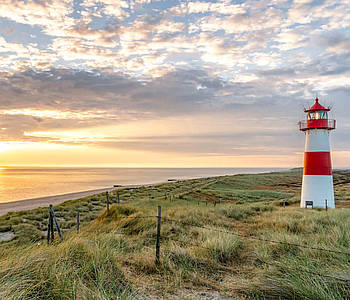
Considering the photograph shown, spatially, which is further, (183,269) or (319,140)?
(319,140)

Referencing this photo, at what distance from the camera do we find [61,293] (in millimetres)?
3641

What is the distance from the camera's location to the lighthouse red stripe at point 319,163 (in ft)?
54.5

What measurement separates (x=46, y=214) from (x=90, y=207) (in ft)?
15.1

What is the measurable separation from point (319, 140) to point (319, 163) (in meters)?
1.37

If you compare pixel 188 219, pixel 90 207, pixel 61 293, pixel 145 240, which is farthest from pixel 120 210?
pixel 90 207

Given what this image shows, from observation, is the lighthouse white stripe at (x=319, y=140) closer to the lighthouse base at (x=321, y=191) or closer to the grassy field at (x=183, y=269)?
the lighthouse base at (x=321, y=191)

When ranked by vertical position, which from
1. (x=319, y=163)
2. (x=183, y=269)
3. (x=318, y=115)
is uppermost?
(x=318, y=115)

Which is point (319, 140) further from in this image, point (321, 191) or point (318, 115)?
point (321, 191)

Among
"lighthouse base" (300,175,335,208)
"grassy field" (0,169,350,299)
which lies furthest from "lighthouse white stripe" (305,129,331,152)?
"grassy field" (0,169,350,299)

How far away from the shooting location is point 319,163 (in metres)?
16.6

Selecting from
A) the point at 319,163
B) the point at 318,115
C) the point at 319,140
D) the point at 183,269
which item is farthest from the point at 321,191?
the point at 183,269

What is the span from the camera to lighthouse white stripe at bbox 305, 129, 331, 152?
1667 cm

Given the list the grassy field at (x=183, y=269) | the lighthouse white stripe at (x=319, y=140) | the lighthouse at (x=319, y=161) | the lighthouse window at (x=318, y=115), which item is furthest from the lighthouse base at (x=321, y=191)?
the grassy field at (x=183, y=269)

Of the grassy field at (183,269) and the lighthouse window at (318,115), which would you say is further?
the lighthouse window at (318,115)
